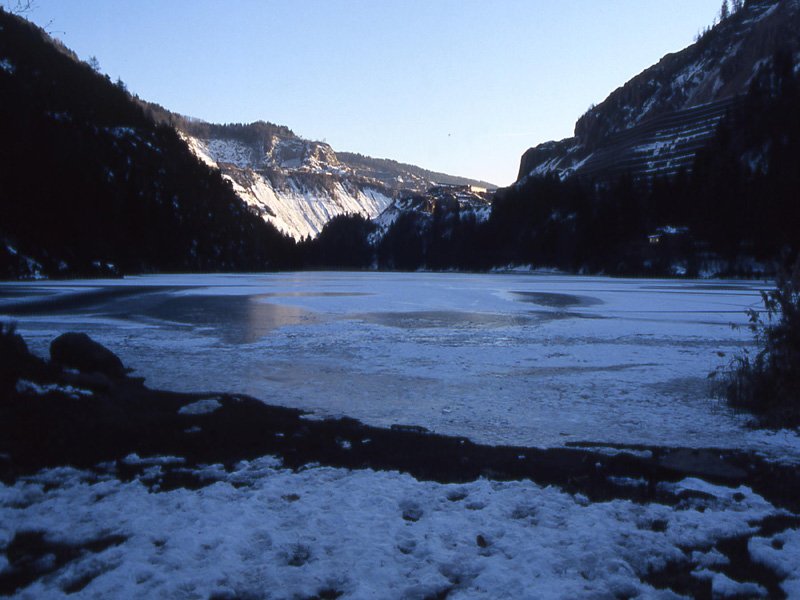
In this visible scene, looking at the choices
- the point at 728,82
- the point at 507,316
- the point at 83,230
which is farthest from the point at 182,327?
the point at 728,82

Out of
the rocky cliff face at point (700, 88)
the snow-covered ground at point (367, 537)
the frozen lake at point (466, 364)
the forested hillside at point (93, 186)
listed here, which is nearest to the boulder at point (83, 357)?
the frozen lake at point (466, 364)

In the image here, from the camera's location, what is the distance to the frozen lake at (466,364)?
29.3 ft

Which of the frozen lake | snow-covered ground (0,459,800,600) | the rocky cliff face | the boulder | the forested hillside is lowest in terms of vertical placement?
the frozen lake

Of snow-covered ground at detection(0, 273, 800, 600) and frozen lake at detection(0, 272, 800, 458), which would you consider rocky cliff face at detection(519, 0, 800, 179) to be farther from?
snow-covered ground at detection(0, 273, 800, 600)

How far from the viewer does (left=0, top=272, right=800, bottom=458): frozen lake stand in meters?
8.95

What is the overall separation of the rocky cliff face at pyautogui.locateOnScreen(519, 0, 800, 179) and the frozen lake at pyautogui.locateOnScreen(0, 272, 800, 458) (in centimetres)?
12259

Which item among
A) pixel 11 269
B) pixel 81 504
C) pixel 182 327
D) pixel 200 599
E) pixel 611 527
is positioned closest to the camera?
pixel 200 599

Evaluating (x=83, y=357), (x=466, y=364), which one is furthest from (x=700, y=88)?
(x=83, y=357)

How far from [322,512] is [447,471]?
72.1 inches

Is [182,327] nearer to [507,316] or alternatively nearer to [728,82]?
[507,316]

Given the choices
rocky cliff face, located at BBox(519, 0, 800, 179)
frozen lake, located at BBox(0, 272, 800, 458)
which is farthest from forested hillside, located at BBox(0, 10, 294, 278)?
rocky cliff face, located at BBox(519, 0, 800, 179)

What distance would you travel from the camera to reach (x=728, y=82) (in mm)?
160625

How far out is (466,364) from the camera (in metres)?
13.7

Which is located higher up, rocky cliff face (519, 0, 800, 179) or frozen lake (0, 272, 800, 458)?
rocky cliff face (519, 0, 800, 179)
